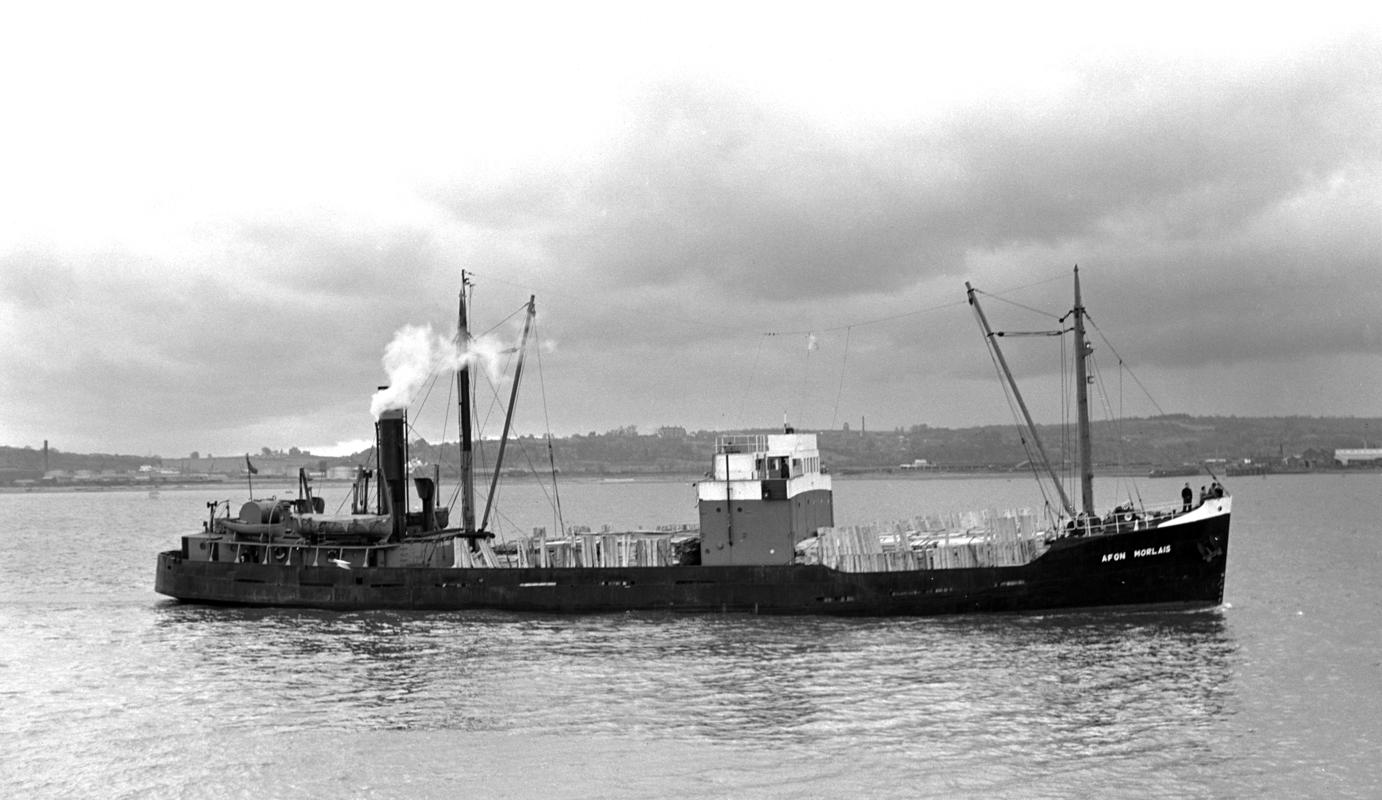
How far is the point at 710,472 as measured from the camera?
44.0m

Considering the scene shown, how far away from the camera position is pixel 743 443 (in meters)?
44.2

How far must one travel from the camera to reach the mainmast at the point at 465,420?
49.2 meters

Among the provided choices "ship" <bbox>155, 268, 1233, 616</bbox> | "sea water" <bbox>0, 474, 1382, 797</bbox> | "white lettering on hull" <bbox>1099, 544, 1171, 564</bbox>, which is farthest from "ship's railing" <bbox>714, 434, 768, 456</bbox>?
"white lettering on hull" <bbox>1099, 544, 1171, 564</bbox>

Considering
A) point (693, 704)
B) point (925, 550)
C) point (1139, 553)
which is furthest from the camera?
point (925, 550)

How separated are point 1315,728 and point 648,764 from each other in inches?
602

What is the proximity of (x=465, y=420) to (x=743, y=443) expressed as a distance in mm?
13795

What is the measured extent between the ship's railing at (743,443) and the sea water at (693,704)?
21.0 feet

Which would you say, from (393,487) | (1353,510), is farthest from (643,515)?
(393,487)

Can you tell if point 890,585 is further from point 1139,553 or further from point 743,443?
point 1139,553

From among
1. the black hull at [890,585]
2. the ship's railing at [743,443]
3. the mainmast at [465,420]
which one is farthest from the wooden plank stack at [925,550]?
the mainmast at [465,420]

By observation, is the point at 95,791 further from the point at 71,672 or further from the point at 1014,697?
the point at 1014,697

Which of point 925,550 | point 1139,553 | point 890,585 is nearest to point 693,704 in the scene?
point 890,585

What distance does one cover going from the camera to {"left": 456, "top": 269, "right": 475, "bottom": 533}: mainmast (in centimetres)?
4916

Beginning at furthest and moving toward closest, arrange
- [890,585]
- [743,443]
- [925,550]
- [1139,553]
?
[743,443]
[925,550]
[890,585]
[1139,553]
